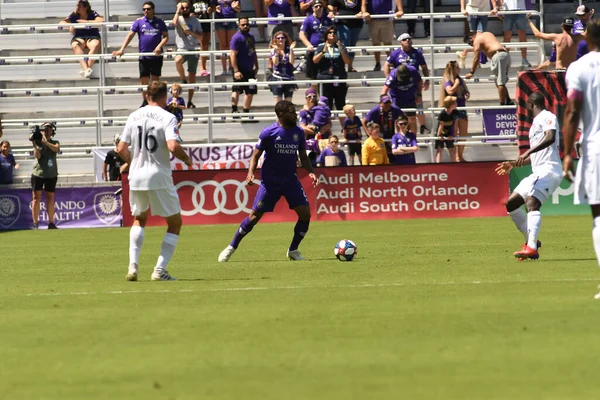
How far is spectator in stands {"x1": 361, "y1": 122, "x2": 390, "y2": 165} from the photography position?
87.1ft

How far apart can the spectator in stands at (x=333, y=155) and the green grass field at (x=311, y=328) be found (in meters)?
9.88

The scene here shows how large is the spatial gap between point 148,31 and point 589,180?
71.6ft

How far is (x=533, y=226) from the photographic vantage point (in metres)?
14.5

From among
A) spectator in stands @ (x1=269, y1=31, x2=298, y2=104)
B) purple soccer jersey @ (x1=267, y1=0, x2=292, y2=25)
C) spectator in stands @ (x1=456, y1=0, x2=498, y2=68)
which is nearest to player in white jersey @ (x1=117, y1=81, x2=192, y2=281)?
spectator in stands @ (x1=269, y1=31, x2=298, y2=104)

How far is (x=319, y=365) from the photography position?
7281 mm

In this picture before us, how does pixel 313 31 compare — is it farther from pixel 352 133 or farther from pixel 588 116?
pixel 588 116

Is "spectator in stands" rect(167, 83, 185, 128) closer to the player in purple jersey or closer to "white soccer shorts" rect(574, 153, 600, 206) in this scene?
the player in purple jersey

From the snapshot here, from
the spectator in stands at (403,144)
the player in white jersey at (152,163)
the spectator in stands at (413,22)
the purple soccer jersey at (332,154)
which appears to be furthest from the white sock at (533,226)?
the spectator in stands at (413,22)

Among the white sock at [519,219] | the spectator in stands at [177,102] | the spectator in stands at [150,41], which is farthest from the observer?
the spectator in stands at [150,41]

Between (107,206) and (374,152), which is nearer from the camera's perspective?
(374,152)

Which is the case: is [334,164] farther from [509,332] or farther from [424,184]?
[509,332]

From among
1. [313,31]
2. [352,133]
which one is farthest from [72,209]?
[313,31]

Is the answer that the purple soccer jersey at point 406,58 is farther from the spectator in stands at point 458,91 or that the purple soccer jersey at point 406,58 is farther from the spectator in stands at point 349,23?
the spectator in stands at point 349,23

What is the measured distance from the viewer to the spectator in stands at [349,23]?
31125mm
